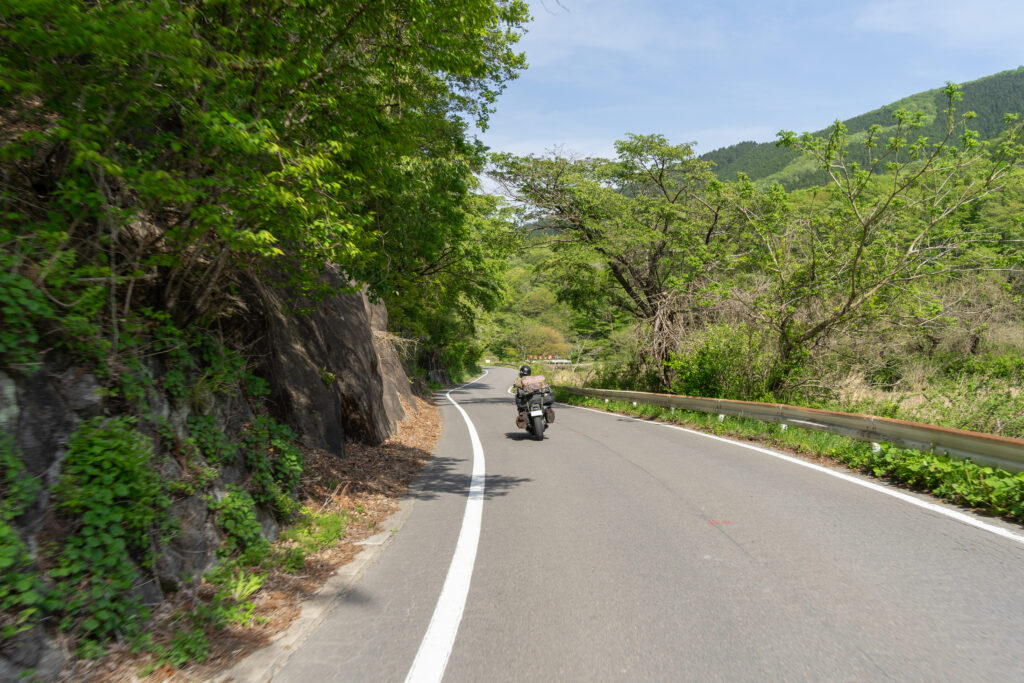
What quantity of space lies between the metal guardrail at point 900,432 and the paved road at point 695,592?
2.94 feet

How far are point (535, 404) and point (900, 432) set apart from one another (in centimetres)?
676

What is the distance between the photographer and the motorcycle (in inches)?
480

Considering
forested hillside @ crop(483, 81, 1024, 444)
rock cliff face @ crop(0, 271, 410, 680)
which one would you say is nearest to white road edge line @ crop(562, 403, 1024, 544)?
forested hillside @ crop(483, 81, 1024, 444)

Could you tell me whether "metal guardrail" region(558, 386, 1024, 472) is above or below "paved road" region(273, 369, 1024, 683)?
above

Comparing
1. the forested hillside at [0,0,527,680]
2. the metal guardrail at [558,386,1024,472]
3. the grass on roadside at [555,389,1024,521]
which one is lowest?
the grass on roadside at [555,389,1024,521]

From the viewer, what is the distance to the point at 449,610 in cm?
385

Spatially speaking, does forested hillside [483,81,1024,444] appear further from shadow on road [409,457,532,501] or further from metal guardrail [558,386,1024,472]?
shadow on road [409,457,532,501]

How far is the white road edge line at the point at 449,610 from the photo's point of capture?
122 inches

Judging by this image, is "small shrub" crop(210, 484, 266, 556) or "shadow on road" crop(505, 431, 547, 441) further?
"shadow on road" crop(505, 431, 547, 441)

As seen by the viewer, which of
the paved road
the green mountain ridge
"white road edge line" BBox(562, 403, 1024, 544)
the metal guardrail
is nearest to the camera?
the paved road

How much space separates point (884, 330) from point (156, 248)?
56.5 ft

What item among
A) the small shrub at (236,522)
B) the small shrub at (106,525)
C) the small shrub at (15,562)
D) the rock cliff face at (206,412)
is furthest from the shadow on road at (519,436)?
the small shrub at (15,562)

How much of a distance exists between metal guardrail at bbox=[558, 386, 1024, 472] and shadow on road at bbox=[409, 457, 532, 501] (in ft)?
16.6

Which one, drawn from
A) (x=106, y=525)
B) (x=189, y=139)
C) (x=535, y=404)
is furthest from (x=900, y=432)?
(x=189, y=139)
